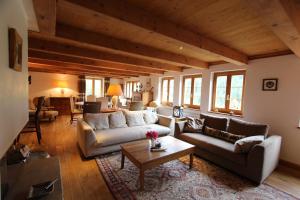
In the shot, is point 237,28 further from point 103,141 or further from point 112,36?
point 103,141

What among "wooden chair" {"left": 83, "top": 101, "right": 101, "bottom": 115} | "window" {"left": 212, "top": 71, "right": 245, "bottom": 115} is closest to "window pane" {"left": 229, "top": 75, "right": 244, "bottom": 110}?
"window" {"left": 212, "top": 71, "right": 245, "bottom": 115}

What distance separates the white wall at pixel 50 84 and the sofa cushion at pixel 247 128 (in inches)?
299

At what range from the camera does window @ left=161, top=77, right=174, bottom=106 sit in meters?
6.08

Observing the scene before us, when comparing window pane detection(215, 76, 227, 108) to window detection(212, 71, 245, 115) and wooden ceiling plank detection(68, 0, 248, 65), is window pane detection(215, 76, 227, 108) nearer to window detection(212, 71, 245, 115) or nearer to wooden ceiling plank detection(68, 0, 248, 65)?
window detection(212, 71, 245, 115)

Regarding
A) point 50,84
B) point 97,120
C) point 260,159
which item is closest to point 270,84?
point 260,159

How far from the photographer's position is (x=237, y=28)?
7.25 ft

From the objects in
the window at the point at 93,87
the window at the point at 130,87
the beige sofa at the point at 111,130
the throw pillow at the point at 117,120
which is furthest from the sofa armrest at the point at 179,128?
the window at the point at 93,87

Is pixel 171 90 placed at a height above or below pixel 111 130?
above

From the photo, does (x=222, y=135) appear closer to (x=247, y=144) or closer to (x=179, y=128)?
(x=247, y=144)

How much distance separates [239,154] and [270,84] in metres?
1.77

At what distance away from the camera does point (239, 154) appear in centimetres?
252

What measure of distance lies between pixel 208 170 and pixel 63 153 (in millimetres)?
2812

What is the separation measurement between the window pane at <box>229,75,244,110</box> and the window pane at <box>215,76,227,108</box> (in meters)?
0.19

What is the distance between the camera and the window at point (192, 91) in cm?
502
